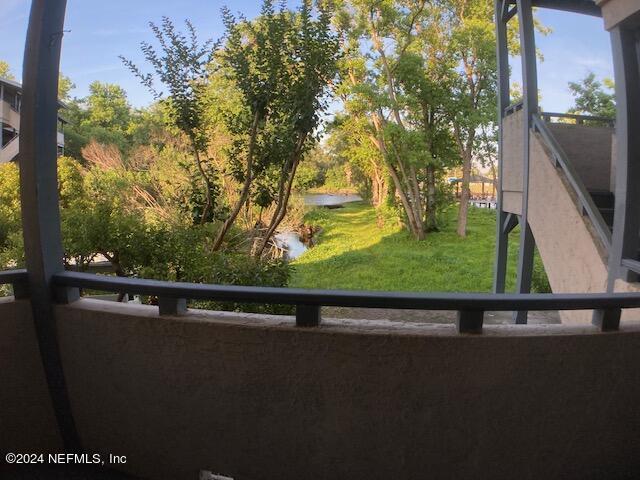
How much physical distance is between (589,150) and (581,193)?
2.64m

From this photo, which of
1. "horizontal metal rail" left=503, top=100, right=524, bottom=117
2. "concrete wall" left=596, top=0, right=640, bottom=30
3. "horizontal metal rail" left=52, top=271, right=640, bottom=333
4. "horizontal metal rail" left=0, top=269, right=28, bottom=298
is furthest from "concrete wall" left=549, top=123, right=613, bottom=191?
"horizontal metal rail" left=0, top=269, right=28, bottom=298

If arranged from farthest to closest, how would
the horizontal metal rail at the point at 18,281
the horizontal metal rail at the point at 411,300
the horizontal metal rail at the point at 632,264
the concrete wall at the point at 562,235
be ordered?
the concrete wall at the point at 562,235 < the horizontal metal rail at the point at 632,264 < the horizontal metal rail at the point at 18,281 < the horizontal metal rail at the point at 411,300

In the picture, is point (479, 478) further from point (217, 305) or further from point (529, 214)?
point (529, 214)

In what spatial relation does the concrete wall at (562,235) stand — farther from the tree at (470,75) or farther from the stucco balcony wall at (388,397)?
the tree at (470,75)

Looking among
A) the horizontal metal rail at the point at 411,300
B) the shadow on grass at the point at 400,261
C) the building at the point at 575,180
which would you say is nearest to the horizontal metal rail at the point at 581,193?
the building at the point at 575,180

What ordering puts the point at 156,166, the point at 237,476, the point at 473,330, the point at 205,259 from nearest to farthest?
1. the point at 473,330
2. the point at 237,476
3. the point at 205,259
4. the point at 156,166

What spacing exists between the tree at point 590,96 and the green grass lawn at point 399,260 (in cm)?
735

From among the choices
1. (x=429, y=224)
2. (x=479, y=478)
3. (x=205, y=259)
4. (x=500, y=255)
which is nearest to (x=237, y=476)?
(x=479, y=478)

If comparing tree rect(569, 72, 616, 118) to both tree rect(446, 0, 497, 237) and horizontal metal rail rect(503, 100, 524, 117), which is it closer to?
tree rect(446, 0, 497, 237)

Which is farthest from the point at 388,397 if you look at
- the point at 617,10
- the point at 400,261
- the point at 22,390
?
the point at 400,261

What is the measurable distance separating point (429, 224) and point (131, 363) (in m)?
22.1

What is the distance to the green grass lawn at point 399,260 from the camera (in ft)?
51.5

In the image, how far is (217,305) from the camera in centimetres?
548

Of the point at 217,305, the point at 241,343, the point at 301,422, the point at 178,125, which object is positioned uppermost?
the point at 178,125
